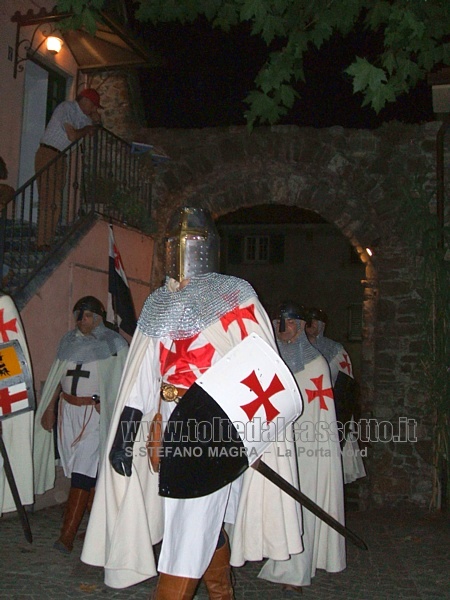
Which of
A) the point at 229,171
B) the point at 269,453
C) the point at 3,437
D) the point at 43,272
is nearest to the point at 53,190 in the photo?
the point at 43,272

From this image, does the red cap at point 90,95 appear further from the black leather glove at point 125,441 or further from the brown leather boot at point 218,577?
the brown leather boot at point 218,577

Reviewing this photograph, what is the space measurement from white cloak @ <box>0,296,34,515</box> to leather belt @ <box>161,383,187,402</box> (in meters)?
1.60

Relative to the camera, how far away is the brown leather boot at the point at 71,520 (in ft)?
17.0

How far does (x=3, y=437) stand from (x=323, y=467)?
222cm

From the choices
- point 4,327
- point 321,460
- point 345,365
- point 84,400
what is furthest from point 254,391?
point 345,365

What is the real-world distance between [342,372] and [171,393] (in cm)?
364

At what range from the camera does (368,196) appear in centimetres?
870

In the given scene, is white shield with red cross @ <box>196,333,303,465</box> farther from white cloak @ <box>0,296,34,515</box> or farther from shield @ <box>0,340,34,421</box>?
white cloak @ <box>0,296,34,515</box>

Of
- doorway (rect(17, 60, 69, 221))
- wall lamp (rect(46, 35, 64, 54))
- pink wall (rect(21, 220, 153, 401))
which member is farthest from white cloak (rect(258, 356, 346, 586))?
wall lamp (rect(46, 35, 64, 54))

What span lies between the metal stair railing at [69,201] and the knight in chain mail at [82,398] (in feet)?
3.67

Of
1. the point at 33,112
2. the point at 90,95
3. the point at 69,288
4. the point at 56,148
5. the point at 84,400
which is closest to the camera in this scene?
the point at 84,400

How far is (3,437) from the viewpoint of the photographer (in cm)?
474

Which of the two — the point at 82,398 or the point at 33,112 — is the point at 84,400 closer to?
the point at 82,398

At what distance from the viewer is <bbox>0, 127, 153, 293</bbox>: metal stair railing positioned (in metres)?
7.07
